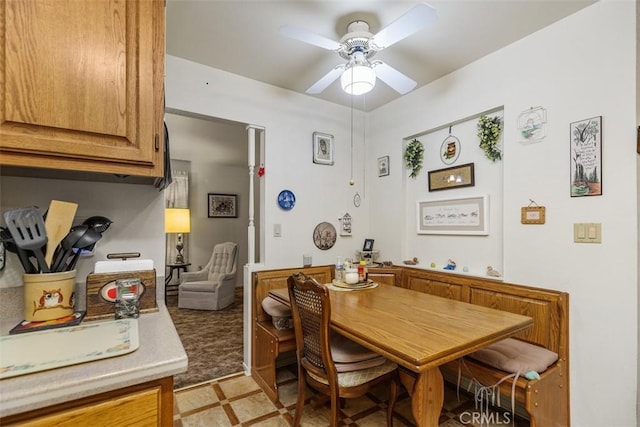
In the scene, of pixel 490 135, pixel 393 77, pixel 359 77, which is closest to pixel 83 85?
pixel 359 77

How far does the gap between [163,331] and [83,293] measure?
1.67ft

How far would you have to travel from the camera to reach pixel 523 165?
204 centimetres

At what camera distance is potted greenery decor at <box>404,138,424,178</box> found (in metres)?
2.80

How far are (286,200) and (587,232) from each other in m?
2.11

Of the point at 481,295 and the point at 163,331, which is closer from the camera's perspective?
the point at 163,331

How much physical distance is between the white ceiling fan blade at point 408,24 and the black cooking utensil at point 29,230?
66.1 inches

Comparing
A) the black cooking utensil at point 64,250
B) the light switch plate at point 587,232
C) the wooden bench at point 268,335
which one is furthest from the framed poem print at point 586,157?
the black cooking utensil at point 64,250

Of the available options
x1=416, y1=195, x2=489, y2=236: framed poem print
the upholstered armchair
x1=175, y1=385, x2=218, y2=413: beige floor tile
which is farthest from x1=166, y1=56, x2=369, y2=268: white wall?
the upholstered armchair

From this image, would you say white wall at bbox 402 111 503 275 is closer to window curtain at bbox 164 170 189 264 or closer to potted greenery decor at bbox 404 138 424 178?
potted greenery decor at bbox 404 138 424 178

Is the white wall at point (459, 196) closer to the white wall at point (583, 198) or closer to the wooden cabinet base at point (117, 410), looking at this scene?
the white wall at point (583, 198)

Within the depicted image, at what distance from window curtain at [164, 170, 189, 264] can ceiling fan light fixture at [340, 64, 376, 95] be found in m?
4.59

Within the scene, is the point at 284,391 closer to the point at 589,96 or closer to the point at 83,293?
the point at 83,293

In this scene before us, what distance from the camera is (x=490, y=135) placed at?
2250 mm

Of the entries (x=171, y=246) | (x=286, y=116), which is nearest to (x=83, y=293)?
(x=286, y=116)
